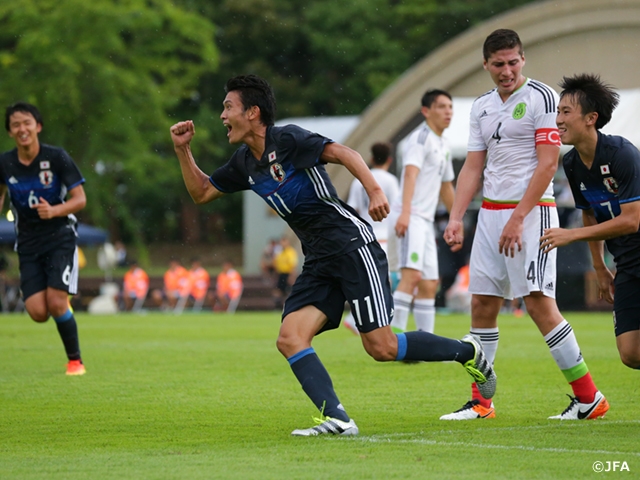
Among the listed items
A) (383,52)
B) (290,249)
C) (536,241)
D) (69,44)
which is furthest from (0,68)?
(536,241)

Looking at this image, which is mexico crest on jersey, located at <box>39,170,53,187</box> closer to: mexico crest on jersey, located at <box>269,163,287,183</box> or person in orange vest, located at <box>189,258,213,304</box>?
mexico crest on jersey, located at <box>269,163,287,183</box>

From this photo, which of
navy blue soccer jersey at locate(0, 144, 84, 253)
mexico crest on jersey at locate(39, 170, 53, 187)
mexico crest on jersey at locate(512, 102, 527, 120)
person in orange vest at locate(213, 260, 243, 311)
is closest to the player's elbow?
mexico crest on jersey at locate(512, 102, 527, 120)

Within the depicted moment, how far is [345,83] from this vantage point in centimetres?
5612

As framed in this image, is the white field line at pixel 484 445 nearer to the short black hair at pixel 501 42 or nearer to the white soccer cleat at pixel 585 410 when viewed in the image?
the white soccer cleat at pixel 585 410

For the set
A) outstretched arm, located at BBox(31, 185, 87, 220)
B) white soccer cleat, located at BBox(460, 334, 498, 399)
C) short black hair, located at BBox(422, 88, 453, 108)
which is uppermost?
short black hair, located at BBox(422, 88, 453, 108)

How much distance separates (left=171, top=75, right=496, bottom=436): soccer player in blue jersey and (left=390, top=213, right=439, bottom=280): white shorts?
4.52 meters

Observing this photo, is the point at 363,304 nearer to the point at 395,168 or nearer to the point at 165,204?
the point at 395,168

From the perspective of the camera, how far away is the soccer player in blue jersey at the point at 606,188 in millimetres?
6441

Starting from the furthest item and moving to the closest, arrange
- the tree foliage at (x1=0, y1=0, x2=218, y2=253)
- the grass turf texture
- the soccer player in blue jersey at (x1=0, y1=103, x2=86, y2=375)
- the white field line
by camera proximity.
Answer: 1. the tree foliage at (x1=0, y1=0, x2=218, y2=253)
2. the soccer player in blue jersey at (x1=0, y1=103, x2=86, y2=375)
3. the white field line
4. the grass turf texture

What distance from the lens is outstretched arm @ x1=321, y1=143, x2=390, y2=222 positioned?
20.4 ft

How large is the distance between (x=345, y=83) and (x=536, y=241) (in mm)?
49636

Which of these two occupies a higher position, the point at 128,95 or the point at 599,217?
the point at 128,95

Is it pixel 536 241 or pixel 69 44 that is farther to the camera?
pixel 69 44

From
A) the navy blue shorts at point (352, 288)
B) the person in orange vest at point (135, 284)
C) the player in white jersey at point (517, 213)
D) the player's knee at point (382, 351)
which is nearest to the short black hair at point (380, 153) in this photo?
the player in white jersey at point (517, 213)
